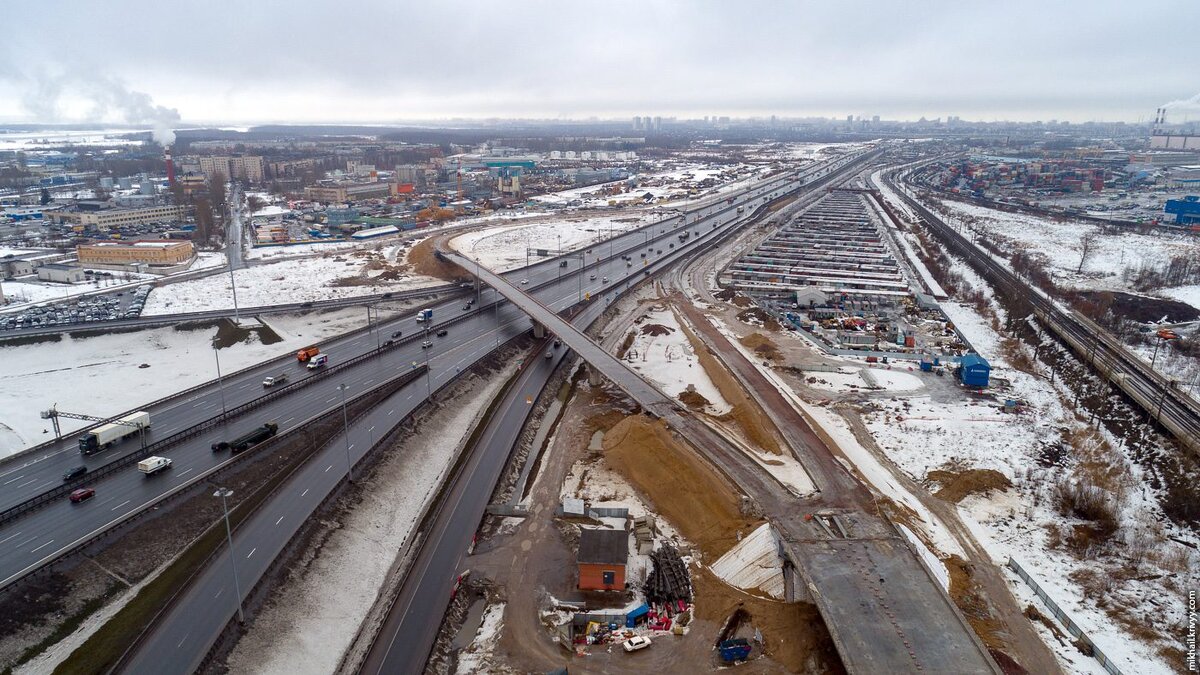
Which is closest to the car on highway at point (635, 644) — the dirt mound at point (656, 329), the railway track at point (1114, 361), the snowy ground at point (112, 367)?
the railway track at point (1114, 361)

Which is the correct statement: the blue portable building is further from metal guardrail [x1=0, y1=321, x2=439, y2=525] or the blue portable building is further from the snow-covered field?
metal guardrail [x1=0, y1=321, x2=439, y2=525]

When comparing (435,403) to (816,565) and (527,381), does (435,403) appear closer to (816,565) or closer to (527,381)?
(527,381)

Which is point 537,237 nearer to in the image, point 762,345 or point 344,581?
point 762,345

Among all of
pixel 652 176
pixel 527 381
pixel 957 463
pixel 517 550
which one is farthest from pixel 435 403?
pixel 652 176

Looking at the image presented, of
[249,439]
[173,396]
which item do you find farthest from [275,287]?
[249,439]

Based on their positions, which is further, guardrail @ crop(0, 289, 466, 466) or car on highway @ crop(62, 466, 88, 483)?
guardrail @ crop(0, 289, 466, 466)

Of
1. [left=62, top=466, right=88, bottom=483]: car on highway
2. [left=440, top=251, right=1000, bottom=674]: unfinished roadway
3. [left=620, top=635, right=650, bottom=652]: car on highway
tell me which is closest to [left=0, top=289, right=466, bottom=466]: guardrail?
[left=62, top=466, right=88, bottom=483]: car on highway

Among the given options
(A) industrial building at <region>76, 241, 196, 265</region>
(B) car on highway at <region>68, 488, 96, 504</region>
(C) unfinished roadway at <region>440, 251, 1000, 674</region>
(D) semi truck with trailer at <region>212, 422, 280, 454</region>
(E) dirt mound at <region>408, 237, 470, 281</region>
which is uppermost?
(A) industrial building at <region>76, 241, 196, 265</region>
